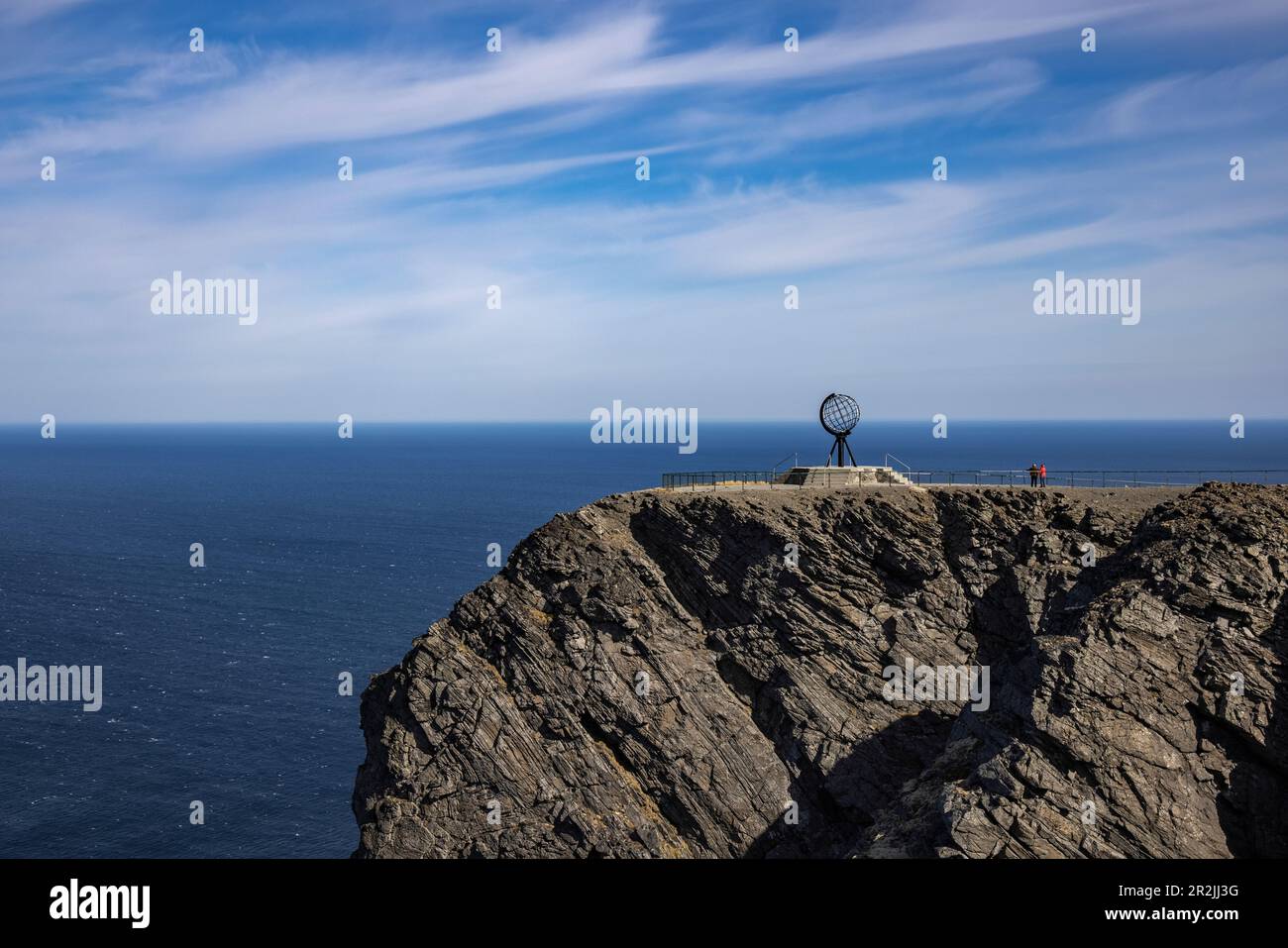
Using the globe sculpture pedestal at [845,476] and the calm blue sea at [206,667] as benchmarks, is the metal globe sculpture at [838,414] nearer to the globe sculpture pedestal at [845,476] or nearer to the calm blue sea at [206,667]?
the globe sculpture pedestal at [845,476]

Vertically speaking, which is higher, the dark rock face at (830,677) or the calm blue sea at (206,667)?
the dark rock face at (830,677)

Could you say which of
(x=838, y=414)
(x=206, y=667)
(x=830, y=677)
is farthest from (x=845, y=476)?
(x=206, y=667)

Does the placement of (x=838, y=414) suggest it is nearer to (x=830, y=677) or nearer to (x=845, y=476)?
(x=845, y=476)

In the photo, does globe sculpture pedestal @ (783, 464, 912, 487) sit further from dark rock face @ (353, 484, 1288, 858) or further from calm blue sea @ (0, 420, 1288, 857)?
calm blue sea @ (0, 420, 1288, 857)

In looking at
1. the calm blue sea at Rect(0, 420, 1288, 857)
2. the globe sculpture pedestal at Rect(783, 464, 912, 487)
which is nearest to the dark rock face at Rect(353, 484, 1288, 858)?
the globe sculpture pedestal at Rect(783, 464, 912, 487)

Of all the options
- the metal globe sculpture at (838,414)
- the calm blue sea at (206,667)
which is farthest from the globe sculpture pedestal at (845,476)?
the calm blue sea at (206,667)

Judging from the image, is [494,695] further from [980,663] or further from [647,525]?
[980,663]
